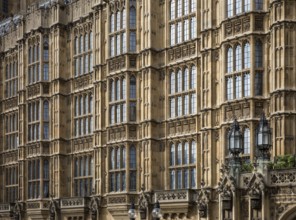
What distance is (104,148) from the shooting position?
61594 millimetres

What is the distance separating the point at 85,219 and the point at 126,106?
34.0ft

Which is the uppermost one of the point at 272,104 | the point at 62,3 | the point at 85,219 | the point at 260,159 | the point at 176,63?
the point at 62,3

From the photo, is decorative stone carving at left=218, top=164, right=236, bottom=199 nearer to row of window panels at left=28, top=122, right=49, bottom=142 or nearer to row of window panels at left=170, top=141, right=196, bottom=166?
row of window panels at left=170, top=141, right=196, bottom=166

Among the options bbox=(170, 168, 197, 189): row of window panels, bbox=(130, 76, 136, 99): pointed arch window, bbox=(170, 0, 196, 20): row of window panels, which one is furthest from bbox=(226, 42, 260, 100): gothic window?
bbox=(130, 76, 136, 99): pointed arch window

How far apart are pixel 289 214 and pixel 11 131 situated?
4344 cm

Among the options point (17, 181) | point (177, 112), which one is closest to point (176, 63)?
point (177, 112)

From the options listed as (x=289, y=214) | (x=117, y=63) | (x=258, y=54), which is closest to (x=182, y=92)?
(x=117, y=63)

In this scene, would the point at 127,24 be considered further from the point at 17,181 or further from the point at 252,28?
the point at 17,181

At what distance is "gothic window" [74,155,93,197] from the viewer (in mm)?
64356

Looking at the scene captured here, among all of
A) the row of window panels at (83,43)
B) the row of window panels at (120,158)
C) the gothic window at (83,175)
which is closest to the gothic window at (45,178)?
the gothic window at (83,175)

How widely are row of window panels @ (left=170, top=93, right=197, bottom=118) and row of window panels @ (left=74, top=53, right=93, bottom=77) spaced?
11151mm

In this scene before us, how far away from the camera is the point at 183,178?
54688 mm

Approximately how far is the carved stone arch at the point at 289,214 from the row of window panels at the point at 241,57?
13099mm

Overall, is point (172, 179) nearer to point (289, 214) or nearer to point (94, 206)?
point (94, 206)
